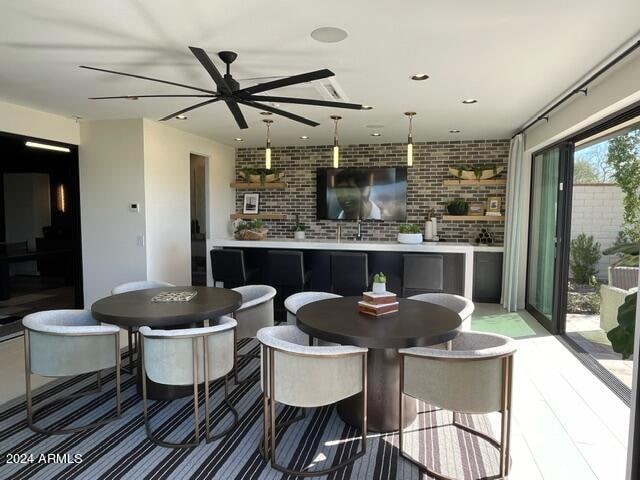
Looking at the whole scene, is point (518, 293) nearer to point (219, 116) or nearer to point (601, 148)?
point (601, 148)

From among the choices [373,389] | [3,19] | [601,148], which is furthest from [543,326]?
[3,19]

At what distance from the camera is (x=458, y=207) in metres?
6.48

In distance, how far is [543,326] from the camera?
198 inches

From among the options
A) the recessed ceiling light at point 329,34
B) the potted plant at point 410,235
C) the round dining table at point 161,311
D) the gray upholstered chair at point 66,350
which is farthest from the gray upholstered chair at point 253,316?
the recessed ceiling light at point 329,34

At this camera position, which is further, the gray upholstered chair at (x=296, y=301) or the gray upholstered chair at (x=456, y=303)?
the gray upholstered chair at (x=296, y=301)

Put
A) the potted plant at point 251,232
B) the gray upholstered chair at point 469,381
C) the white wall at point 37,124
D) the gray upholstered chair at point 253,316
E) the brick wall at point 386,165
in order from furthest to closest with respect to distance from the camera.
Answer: the brick wall at point 386,165, the potted plant at point 251,232, the white wall at point 37,124, the gray upholstered chair at point 253,316, the gray upholstered chair at point 469,381

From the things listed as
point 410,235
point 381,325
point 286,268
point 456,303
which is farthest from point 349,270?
point 381,325

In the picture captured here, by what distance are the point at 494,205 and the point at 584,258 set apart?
2.35 metres

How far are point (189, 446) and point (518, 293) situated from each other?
4.97m

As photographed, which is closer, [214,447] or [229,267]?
[214,447]

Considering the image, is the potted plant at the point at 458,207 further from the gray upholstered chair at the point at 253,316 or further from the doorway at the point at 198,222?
the doorway at the point at 198,222

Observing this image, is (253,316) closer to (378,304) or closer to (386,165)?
(378,304)

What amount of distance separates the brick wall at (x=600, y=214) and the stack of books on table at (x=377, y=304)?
91.6 inches

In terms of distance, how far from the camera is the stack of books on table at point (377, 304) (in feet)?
9.28
